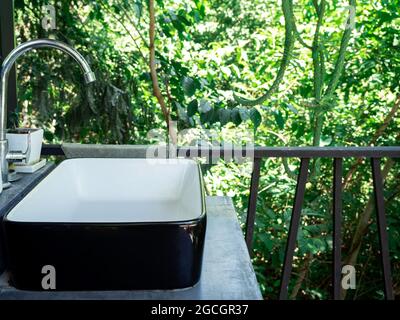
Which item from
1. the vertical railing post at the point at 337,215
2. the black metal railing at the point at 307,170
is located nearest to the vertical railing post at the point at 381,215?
the black metal railing at the point at 307,170

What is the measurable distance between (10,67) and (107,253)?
1.88ft

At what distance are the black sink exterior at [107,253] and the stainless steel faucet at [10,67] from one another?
0.41 meters

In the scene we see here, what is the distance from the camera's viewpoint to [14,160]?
49.7 inches

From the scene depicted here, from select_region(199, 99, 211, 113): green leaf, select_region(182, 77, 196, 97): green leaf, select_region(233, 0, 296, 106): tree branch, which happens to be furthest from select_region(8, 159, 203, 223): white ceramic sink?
select_region(233, 0, 296, 106): tree branch

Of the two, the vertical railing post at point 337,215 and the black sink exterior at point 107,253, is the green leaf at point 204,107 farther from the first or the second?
the black sink exterior at point 107,253

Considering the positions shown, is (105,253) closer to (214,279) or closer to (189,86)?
(214,279)

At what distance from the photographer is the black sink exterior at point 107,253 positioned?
785 mm

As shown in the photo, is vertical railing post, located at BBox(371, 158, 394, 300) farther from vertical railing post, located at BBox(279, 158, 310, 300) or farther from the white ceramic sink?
the white ceramic sink

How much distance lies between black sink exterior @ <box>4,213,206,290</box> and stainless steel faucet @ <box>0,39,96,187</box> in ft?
1.36

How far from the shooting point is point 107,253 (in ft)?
2.63

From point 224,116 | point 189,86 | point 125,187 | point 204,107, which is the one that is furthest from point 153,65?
point 125,187

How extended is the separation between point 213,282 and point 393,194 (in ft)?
7.93

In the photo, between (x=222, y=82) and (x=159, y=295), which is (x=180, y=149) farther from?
(x=222, y=82)

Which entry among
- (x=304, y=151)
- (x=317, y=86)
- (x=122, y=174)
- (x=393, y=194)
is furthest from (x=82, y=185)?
(x=393, y=194)
